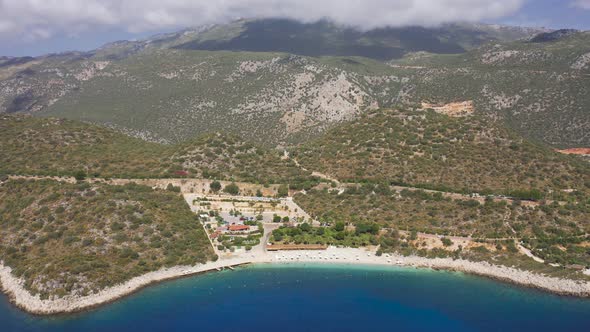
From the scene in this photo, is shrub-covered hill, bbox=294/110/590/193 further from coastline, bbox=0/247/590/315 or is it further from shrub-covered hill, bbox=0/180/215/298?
shrub-covered hill, bbox=0/180/215/298

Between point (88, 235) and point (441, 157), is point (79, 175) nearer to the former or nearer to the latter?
point (88, 235)

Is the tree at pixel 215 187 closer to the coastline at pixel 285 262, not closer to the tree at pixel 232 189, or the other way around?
the tree at pixel 232 189

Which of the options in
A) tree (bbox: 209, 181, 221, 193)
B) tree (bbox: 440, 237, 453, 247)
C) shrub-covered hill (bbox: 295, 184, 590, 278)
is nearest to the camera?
shrub-covered hill (bbox: 295, 184, 590, 278)

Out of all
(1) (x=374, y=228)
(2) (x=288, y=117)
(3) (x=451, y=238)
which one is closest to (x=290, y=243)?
(1) (x=374, y=228)

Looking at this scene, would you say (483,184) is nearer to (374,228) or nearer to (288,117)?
(374,228)

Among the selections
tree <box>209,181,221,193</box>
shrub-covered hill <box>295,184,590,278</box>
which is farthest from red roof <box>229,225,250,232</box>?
tree <box>209,181,221,193</box>

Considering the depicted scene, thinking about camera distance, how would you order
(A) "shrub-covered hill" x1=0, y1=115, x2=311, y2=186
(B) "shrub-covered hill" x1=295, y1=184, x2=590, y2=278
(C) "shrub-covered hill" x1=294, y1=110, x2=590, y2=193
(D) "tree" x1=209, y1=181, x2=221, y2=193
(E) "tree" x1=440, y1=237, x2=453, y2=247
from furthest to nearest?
→ (A) "shrub-covered hill" x1=0, y1=115, x2=311, y2=186 < (D) "tree" x1=209, y1=181, x2=221, y2=193 < (C) "shrub-covered hill" x1=294, y1=110, x2=590, y2=193 < (E) "tree" x1=440, y1=237, x2=453, y2=247 < (B) "shrub-covered hill" x1=295, y1=184, x2=590, y2=278
